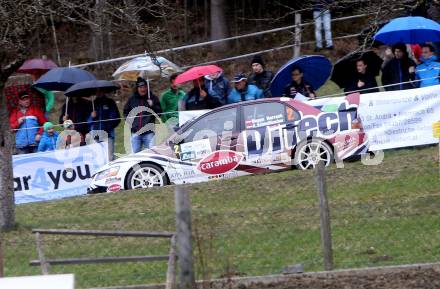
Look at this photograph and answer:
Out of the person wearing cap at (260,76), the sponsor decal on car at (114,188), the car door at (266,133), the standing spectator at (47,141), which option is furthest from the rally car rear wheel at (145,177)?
the person wearing cap at (260,76)

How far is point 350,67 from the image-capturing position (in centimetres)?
1805

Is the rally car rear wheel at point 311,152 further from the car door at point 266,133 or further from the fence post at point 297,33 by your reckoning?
the fence post at point 297,33

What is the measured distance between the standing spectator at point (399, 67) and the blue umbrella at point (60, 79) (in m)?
5.83

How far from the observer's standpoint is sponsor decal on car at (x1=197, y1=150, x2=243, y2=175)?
53.4 feet

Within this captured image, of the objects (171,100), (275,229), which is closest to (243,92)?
(171,100)

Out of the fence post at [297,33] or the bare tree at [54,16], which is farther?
the fence post at [297,33]

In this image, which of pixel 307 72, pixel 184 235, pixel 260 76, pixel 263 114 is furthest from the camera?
pixel 260 76

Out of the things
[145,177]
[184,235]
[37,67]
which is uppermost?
[37,67]

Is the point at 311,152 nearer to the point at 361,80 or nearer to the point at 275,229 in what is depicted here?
the point at 361,80

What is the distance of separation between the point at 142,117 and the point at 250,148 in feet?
7.92

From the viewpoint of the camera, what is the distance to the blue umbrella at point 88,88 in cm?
1839

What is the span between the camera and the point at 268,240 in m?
11.1

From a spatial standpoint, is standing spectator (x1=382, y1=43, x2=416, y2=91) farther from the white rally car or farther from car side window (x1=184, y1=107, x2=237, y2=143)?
car side window (x1=184, y1=107, x2=237, y2=143)

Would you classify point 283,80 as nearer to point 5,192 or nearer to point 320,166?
point 5,192
